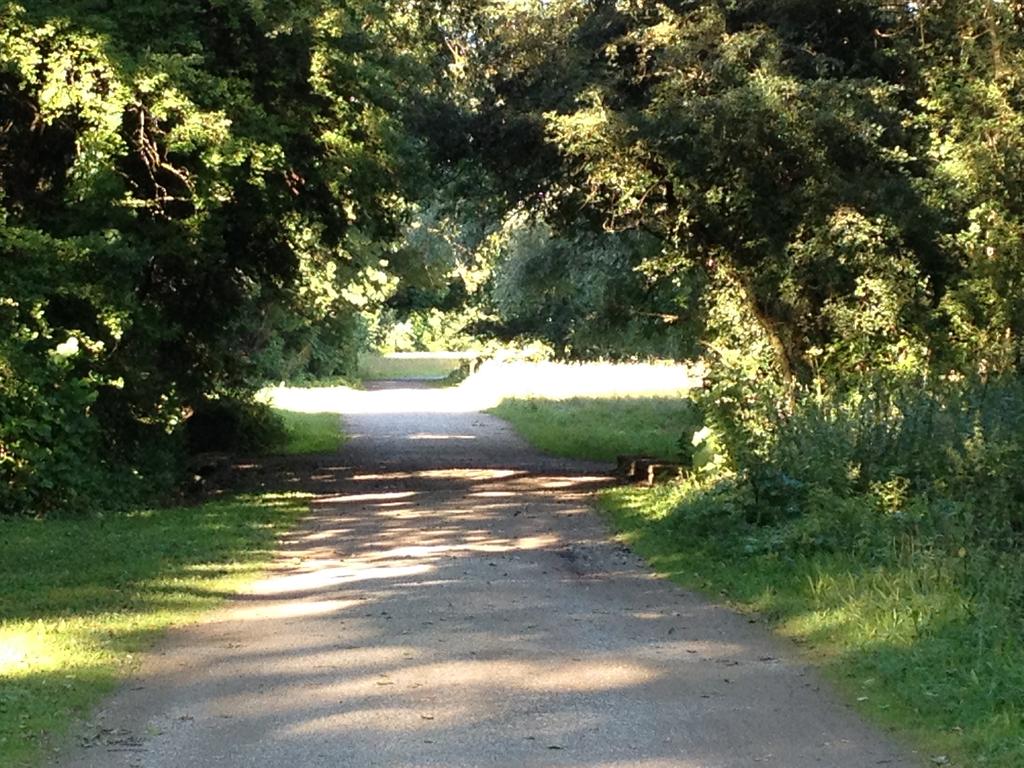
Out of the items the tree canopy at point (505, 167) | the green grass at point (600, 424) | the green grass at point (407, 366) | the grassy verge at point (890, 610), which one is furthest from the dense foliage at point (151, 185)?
the green grass at point (407, 366)

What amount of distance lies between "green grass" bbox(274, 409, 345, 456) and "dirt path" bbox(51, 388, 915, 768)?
530 inches

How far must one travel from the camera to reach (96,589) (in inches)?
463

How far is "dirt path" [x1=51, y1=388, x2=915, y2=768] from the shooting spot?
6930 mm

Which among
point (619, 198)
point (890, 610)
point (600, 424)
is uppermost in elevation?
point (619, 198)

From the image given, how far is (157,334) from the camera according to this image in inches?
709

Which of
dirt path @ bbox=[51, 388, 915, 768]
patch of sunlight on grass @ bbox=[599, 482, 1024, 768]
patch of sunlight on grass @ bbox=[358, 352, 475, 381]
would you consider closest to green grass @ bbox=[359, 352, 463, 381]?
patch of sunlight on grass @ bbox=[358, 352, 475, 381]

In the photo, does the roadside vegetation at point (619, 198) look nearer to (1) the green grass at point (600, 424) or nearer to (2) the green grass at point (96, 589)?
(2) the green grass at point (96, 589)

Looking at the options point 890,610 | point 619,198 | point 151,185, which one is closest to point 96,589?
point 890,610

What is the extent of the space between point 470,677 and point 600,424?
86.7ft

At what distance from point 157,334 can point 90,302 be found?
1421mm

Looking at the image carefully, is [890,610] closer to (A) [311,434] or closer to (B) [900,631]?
(B) [900,631]

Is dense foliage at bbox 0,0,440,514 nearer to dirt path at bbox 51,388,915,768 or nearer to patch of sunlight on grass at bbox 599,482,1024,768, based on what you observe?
dirt path at bbox 51,388,915,768

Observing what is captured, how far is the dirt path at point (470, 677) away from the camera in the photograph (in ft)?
22.7

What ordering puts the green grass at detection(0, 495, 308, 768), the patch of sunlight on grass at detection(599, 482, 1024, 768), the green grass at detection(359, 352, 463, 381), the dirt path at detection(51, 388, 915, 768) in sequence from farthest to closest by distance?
the green grass at detection(359, 352, 463, 381) → the green grass at detection(0, 495, 308, 768) → the patch of sunlight on grass at detection(599, 482, 1024, 768) → the dirt path at detection(51, 388, 915, 768)
